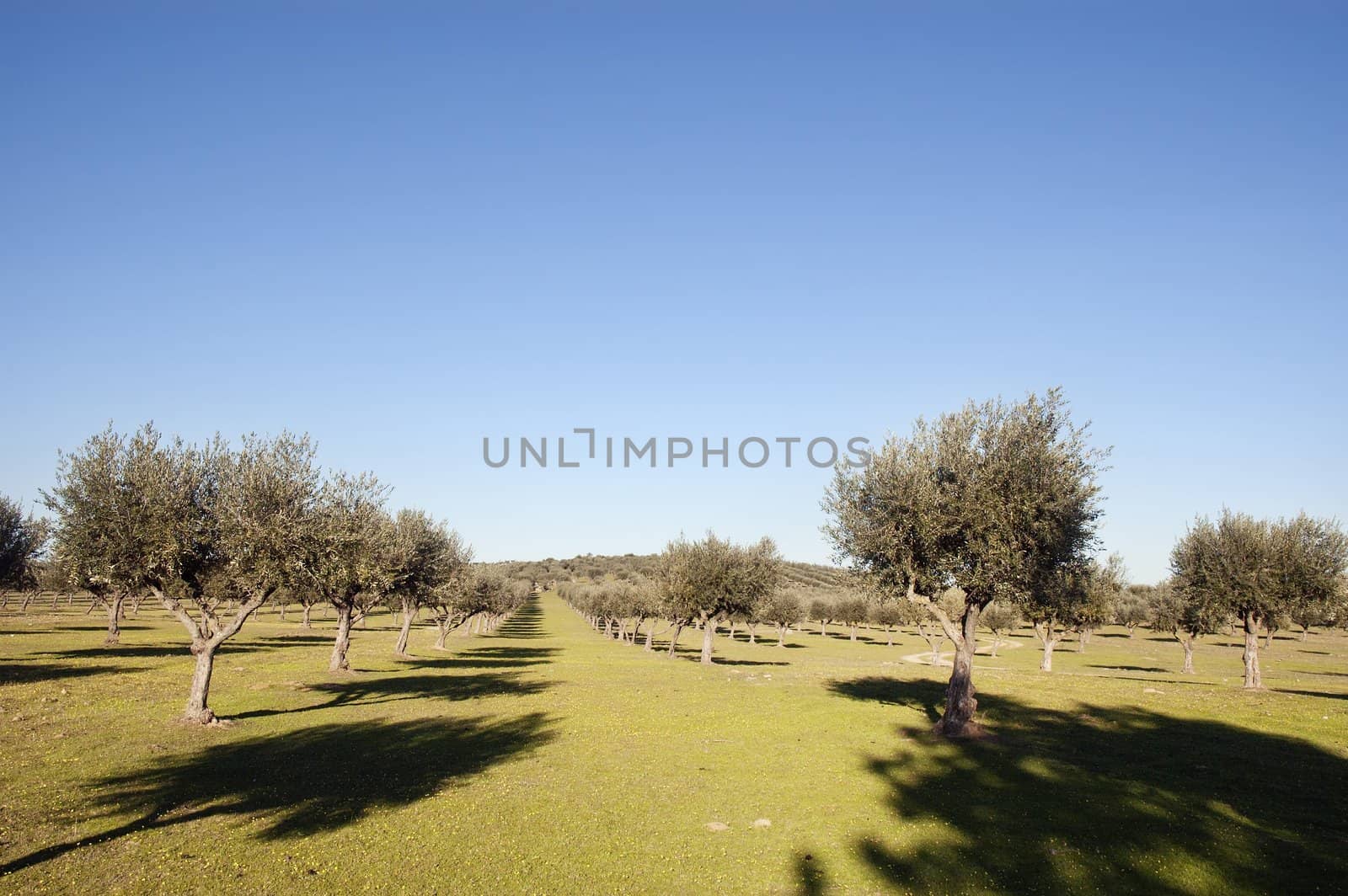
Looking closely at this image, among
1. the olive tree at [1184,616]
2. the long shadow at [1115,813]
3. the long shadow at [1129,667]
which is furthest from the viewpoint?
the long shadow at [1129,667]

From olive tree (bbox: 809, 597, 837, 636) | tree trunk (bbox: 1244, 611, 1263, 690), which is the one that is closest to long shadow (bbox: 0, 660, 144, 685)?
tree trunk (bbox: 1244, 611, 1263, 690)

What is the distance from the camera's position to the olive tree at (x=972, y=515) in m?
28.0

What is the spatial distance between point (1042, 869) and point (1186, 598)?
45634mm

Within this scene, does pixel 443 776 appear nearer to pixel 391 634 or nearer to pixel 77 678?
pixel 77 678

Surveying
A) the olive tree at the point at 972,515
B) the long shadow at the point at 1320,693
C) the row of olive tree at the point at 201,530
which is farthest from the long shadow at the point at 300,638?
the long shadow at the point at 1320,693

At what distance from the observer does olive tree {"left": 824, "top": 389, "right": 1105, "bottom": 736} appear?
2802 cm

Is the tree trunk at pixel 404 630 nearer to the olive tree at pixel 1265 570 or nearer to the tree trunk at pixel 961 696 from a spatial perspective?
the tree trunk at pixel 961 696

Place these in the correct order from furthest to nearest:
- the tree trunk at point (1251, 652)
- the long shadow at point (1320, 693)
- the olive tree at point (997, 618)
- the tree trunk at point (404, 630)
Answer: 1. the olive tree at point (997, 618)
2. the tree trunk at point (404, 630)
3. the tree trunk at point (1251, 652)
4. the long shadow at point (1320, 693)

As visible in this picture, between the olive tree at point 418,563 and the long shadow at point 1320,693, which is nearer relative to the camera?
the long shadow at point 1320,693

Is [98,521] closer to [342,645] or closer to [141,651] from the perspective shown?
[342,645]

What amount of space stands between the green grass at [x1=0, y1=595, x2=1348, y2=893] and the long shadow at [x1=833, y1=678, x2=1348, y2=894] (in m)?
0.10

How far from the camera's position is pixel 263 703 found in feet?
111

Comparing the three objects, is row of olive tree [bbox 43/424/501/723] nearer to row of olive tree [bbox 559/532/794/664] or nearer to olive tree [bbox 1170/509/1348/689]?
row of olive tree [bbox 559/532/794/664]

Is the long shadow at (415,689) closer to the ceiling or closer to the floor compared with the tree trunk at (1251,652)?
closer to the floor
